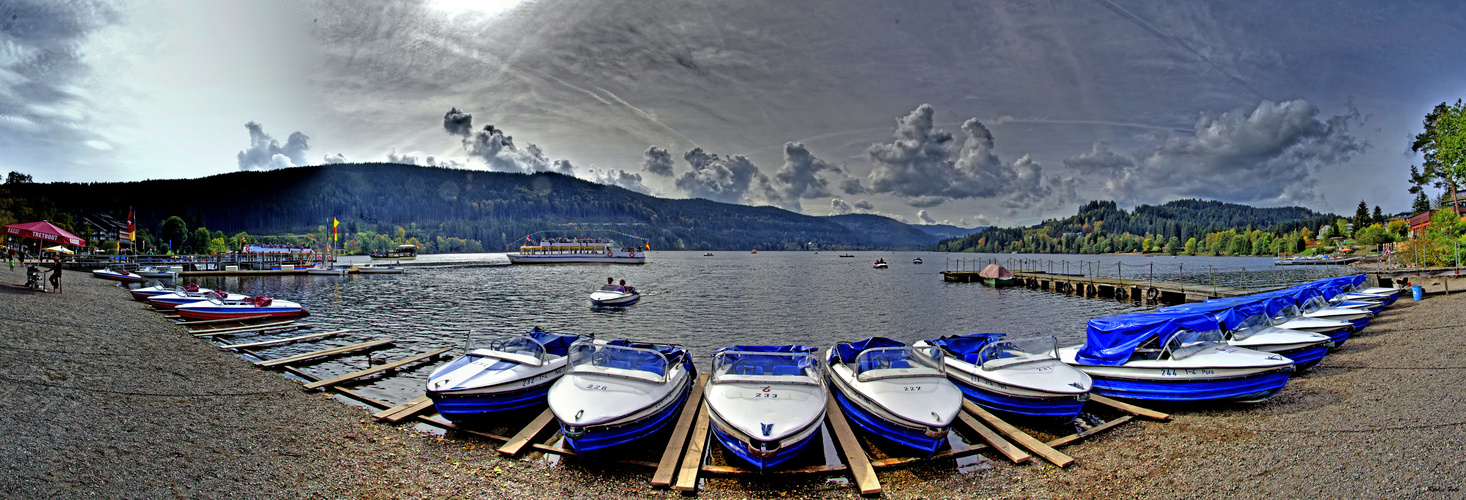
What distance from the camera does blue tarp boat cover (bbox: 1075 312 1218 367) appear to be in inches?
517

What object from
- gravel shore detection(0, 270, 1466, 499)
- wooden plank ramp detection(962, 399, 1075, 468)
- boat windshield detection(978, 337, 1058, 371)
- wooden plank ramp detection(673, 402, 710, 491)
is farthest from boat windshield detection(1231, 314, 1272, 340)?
wooden plank ramp detection(673, 402, 710, 491)

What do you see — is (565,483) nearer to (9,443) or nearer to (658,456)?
(658,456)

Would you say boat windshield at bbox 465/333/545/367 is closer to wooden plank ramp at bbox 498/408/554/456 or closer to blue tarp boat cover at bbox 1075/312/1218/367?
wooden plank ramp at bbox 498/408/554/456

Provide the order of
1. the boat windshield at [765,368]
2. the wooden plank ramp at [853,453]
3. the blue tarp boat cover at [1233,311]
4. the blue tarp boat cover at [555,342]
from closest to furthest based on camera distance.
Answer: the wooden plank ramp at [853,453] < the boat windshield at [765,368] < the blue tarp boat cover at [555,342] < the blue tarp boat cover at [1233,311]

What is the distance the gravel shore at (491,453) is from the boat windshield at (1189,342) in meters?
1.29

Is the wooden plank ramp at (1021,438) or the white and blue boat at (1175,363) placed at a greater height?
the white and blue boat at (1175,363)

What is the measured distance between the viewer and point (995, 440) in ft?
34.3

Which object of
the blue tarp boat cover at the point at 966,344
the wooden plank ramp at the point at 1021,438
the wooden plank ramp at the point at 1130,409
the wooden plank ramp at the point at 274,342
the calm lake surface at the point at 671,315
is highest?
the blue tarp boat cover at the point at 966,344

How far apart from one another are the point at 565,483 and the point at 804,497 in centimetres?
377

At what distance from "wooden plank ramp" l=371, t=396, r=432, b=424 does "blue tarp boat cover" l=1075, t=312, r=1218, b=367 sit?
1560 centimetres

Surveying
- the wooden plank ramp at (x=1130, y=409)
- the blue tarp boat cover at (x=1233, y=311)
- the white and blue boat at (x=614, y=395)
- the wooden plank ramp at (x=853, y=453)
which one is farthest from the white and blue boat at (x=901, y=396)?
the blue tarp boat cover at (x=1233, y=311)

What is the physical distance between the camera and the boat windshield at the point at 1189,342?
42.0ft

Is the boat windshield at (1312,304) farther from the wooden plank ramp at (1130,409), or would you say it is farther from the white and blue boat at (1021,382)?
the white and blue boat at (1021,382)

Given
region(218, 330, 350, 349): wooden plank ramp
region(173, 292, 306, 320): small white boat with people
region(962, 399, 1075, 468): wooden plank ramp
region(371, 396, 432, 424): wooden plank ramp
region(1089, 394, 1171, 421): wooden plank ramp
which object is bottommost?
region(218, 330, 350, 349): wooden plank ramp
